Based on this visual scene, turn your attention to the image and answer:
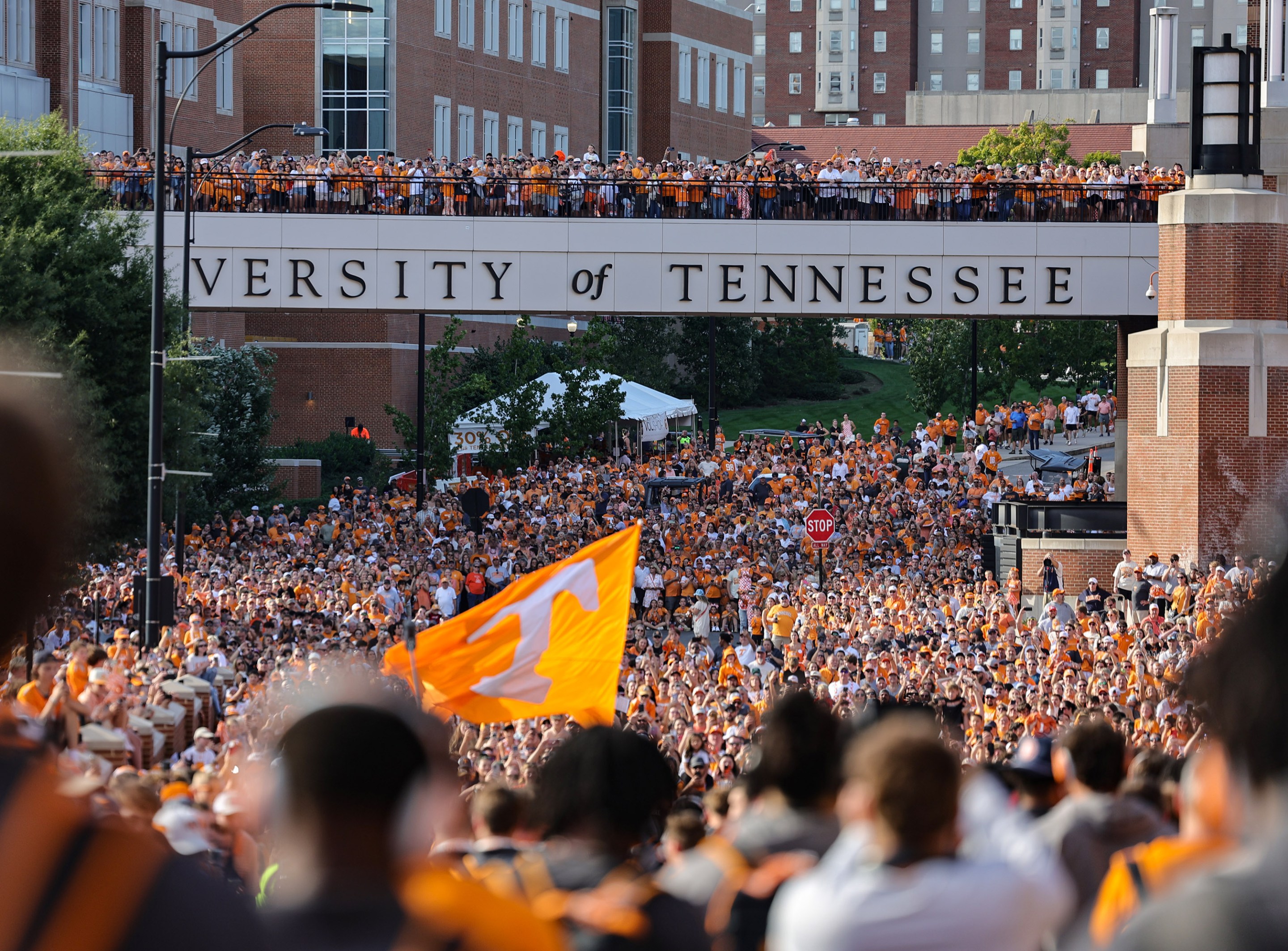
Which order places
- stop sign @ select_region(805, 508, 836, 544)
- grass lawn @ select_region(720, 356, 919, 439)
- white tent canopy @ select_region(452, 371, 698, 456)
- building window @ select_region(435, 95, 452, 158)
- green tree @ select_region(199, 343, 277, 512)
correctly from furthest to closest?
grass lawn @ select_region(720, 356, 919, 439) < building window @ select_region(435, 95, 452, 158) < white tent canopy @ select_region(452, 371, 698, 456) < green tree @ select_region(199, 343, 277, 512) < stop sign @ select_region(805, 508, 836, 544)

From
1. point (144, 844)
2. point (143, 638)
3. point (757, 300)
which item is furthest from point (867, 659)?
point (757, 300)

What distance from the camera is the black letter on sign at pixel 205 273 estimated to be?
37656mm

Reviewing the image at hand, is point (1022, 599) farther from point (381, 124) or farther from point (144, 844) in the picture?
point (381, 124)

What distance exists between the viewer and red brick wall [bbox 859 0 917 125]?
412ft

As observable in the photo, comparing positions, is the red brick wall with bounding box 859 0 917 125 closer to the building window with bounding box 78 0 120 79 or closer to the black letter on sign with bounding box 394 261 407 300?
the building window with bounding box 78 0 120 79

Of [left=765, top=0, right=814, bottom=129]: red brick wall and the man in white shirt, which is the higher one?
[left=765, top=0, right=814, bottom=129]: red brick wall

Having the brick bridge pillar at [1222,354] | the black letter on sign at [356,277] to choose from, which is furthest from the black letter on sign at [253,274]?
the brick bridge pillar at [1222,354]

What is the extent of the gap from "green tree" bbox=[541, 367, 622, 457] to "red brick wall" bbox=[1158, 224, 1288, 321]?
19386 mm

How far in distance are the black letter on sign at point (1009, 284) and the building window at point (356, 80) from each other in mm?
29399

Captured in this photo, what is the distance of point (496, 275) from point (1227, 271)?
49.9 feet

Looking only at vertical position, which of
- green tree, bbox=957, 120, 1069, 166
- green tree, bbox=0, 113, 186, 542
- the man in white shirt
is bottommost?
the man in white shirt

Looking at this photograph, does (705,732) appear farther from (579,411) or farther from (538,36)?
(538,36)

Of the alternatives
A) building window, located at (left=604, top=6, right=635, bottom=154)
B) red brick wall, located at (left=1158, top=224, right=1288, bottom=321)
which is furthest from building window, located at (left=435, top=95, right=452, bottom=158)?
red brick wall, located at (left=1158, top=224, right=1288, bottom=321)

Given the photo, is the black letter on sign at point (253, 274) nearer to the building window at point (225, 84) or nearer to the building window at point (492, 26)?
the building window at point (225, 84)
